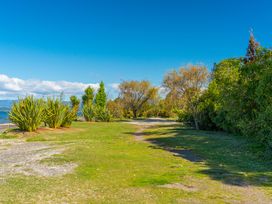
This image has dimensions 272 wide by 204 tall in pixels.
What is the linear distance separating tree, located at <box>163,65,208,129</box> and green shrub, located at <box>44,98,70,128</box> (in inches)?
452

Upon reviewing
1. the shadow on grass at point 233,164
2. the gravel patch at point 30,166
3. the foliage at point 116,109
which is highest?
the foliage at point 116,109

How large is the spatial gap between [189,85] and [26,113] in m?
15.8

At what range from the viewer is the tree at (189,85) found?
24.5 metres

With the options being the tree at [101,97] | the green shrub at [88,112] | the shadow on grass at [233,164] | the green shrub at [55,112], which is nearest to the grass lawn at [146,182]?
the shadow on grass at [233,164]

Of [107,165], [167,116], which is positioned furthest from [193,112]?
[167,116]

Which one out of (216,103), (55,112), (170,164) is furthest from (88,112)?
(170,164)

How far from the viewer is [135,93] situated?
49.9 metres

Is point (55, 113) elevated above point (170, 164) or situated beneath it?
elevated above

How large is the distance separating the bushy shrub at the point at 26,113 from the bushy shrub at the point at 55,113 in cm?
253

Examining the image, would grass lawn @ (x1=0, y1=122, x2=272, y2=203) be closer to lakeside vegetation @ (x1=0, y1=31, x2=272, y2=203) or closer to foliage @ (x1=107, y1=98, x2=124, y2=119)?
lakeside vegetation @ (x1=0, y1=31, x2=272, y2=203)

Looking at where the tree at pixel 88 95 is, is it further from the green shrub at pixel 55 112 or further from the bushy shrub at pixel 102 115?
the green shrub at pixel 55 112

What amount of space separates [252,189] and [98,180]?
371cm

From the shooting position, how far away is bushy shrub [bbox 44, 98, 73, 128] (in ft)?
68.9

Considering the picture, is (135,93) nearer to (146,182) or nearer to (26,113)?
(26,113)
